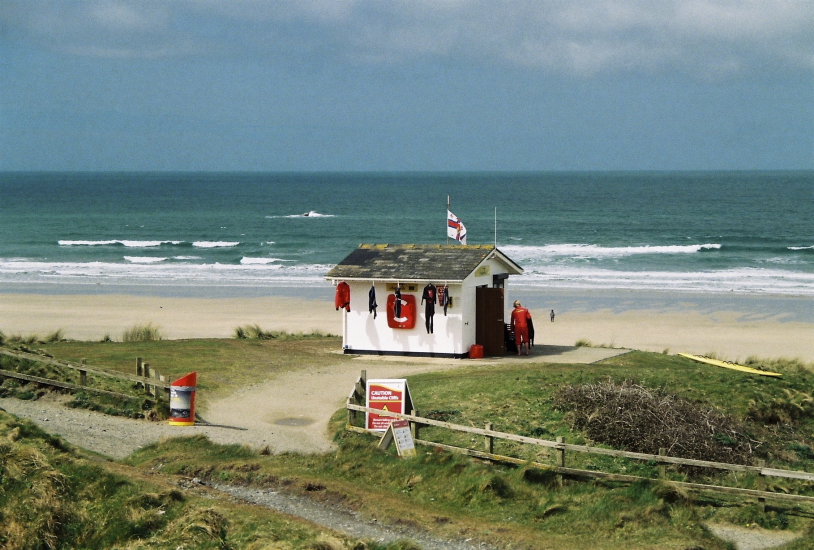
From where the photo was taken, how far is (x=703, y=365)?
23.4 meters

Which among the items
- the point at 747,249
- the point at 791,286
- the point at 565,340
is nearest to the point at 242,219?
the point at 747,249

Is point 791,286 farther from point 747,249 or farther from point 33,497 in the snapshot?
point 33,497

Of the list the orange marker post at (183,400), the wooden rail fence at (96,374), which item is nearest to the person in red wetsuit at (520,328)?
the wooden rail fence at (96,374)

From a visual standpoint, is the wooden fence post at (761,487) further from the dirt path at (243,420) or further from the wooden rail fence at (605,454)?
the dirt path at (243,420)

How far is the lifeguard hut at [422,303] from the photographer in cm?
2302

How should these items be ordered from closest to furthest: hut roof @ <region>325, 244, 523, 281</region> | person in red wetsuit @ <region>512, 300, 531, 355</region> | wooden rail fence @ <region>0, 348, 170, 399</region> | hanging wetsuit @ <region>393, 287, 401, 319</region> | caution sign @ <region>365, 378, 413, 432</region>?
caution sign @ <region>365, 378, 413, 432</region> → wooden rail fence @ <region>0, 348, 170, 399</region> → hut roof @ <region>325, 244, 523, 281</region> → hanging wetsuit @ <region>393, 287, 401, 319</region> → person in red wetsuit @ <region>512, 300, 531, 355</region>

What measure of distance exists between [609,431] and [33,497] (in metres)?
8.47

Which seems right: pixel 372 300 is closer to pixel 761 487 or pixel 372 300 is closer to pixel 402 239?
pixel 761 487

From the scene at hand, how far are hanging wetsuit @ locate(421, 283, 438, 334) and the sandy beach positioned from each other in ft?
25.4

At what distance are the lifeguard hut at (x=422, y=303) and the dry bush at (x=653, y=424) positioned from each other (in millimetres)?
6588

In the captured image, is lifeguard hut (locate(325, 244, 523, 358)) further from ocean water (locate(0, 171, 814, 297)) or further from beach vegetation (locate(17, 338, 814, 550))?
ocean water (locate(0, 171, 814, 297))

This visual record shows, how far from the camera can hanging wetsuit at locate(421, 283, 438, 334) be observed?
2273cm

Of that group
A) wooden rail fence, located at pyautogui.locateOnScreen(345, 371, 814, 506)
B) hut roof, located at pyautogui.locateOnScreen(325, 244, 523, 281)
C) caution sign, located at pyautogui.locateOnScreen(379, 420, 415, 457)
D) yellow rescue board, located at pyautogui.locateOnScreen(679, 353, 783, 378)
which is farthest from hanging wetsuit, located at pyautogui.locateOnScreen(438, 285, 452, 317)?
caution sign, located at pyautogui.locateOnScreen(379, 420, 415, 457)

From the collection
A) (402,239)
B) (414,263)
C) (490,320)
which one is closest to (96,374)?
(414,263)
